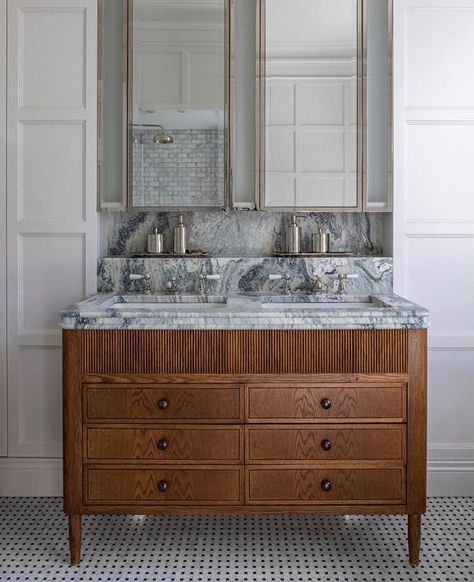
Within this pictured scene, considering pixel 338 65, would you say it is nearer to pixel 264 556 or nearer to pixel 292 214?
pixel 292 214

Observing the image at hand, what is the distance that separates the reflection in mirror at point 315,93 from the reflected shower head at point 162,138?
0.42m

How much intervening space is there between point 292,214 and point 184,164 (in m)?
0.57

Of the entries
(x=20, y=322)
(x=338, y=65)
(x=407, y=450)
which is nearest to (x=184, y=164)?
(x=338, y=65)

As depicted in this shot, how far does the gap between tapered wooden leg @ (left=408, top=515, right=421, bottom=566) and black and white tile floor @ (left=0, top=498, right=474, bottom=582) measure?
4 cm

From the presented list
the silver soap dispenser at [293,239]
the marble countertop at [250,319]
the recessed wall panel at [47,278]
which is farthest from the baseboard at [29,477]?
the silver soap dispenser at [293,239]

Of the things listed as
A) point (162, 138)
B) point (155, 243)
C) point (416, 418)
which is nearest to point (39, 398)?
point (155, 243)

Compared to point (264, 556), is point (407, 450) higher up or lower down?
higher up

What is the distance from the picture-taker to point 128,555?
2477mm

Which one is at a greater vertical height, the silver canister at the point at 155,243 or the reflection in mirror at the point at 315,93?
the reflection in mirror at the point at 315,93

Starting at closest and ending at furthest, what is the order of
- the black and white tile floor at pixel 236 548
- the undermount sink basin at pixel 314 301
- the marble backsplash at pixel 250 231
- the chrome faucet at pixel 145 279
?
the black and white tile floor at pixel 236 548
the undermount sink basin at pixel 314 301
the chrome faucet at pixel 145 279
the marble backsplash at pixel 250 231

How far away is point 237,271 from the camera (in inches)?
119

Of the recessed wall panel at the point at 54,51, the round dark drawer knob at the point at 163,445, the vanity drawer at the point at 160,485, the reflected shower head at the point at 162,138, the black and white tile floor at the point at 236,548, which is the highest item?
the recessed wall panel at the point at 54,51

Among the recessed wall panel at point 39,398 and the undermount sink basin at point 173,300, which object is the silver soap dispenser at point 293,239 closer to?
the undermount sink basin at point 173,300

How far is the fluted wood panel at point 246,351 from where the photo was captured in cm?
237
